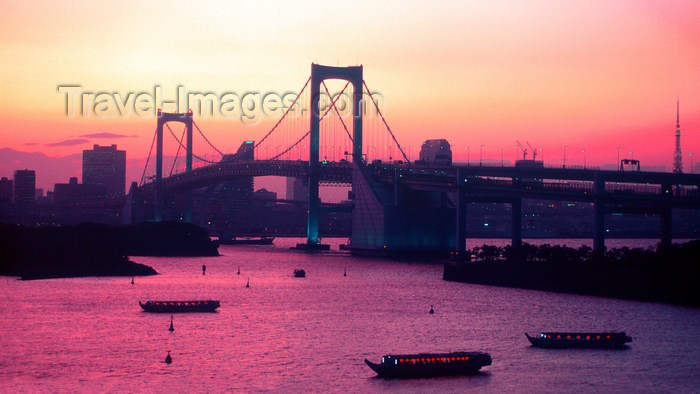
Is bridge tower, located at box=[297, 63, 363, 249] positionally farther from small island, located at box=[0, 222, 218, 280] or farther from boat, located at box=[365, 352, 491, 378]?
boat, located at box=[365, 352, 491, 378]

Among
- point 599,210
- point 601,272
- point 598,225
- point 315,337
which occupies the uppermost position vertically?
point 599,210

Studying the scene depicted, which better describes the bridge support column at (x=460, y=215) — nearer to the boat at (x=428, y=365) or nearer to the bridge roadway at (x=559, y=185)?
the bridge roadway at (x=559, y=185)

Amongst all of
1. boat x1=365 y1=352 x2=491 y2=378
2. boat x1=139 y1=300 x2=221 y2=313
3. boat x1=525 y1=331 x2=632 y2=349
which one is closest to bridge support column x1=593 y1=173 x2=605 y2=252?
boat x1=525 y1=331 x2=632 y2=349

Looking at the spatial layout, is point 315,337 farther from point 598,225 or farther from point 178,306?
point 598,225

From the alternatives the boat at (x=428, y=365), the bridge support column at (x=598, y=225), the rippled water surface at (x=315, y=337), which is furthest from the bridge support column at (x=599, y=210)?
the boat at (x=428, y=365)

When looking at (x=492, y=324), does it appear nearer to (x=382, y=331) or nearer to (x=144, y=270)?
(x=382, y=331)

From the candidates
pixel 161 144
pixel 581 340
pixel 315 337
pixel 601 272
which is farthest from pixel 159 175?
pixel 581 340

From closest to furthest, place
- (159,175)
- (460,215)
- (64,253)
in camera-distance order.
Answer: (64,253) < (460,215) < (159,175)
